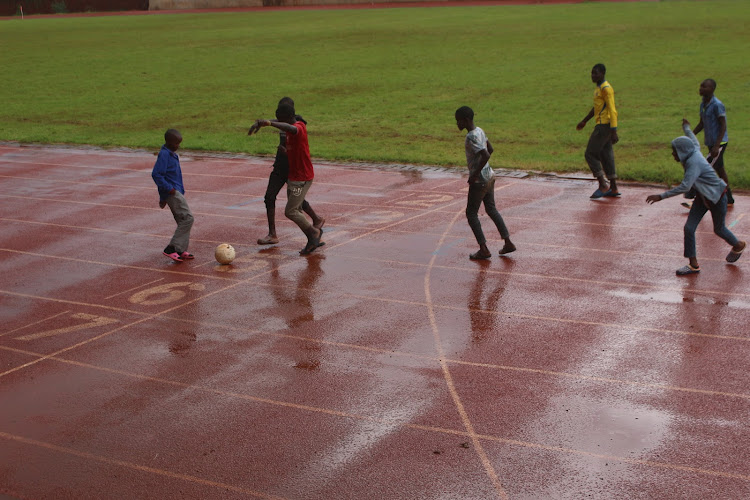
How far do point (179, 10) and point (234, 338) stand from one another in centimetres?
6320

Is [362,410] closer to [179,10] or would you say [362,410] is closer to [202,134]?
[202,134]

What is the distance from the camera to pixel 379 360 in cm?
801

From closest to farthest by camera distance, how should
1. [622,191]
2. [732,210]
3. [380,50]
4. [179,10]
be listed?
[732,210], [622,191], [380,50], [179,10]

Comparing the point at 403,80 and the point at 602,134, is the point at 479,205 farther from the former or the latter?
the point at 403,80

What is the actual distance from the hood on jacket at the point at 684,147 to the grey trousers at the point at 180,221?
6152mm

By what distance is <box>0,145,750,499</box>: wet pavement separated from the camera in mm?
6035

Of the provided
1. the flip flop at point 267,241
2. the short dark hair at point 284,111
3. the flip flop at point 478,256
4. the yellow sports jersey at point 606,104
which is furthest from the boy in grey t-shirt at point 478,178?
the yellow sports jersey at point 606,104

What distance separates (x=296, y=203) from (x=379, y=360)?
3994 mm

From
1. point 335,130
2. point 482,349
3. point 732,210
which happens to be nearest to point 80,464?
point 482,349

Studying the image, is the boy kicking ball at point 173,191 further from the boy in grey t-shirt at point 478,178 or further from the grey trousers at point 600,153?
the grey trousers at point 600,153

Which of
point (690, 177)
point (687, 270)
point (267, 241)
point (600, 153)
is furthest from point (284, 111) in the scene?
point (600, 153)

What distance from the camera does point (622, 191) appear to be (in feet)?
50.2

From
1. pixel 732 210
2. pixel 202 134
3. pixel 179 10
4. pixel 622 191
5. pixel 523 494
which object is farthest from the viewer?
pixel 179 10

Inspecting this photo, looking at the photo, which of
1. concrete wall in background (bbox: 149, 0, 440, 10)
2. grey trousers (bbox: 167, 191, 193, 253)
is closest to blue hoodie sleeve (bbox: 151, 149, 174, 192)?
grey trousers (bbox: 167, 191, 193, 253)
